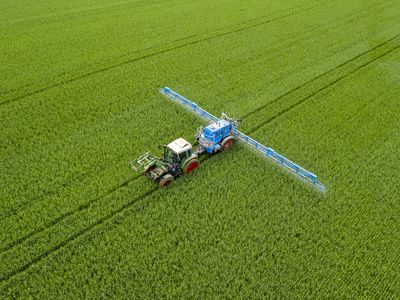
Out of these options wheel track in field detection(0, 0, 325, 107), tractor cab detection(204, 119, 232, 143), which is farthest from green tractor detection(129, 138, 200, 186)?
wheel track in field detection(0, 0, 325, 107)

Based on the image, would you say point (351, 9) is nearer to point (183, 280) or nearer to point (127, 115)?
point (127, 115)

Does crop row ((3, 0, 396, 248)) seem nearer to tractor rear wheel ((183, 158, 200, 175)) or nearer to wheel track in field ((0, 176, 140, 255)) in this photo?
wheel track in field ((0, 176, 140, 255))

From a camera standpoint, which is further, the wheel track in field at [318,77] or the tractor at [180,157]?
the wheel track in field at [318,77]

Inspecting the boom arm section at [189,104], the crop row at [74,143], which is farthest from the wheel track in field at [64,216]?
the boom arm section at [189,104]

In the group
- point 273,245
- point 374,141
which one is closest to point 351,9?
point 374,141

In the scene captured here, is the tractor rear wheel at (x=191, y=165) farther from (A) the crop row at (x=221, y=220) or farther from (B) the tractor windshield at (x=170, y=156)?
(B) the tractor windshield at (x=170, y=156)

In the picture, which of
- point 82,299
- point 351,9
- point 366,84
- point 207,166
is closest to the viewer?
point 82,299
